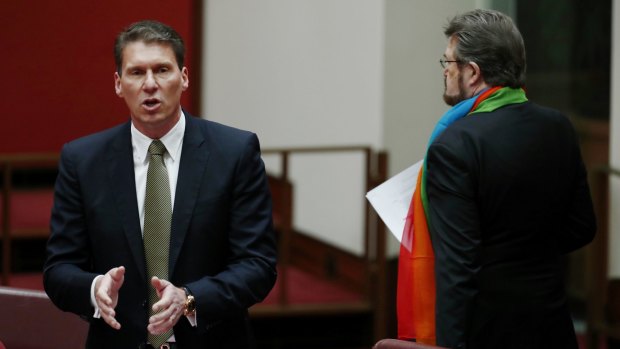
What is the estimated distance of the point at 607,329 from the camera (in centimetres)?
536

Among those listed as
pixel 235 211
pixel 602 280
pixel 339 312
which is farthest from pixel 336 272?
pixel 235 211

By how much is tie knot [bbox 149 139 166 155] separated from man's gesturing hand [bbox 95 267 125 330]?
1.06 ft

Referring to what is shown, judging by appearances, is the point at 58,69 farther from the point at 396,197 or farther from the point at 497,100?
the point at 497,100

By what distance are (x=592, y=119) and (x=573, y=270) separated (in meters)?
0.76

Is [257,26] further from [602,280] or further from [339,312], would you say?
[602,280]

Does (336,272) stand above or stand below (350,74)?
below

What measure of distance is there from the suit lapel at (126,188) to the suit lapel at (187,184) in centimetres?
8

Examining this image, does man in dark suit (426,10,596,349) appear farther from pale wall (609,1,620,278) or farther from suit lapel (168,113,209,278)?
pale wall (609,1,620,278)

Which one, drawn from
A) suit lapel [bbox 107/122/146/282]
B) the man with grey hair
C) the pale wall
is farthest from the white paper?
the pale wall

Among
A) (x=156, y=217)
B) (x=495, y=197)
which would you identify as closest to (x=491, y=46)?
(x=495, y=197)

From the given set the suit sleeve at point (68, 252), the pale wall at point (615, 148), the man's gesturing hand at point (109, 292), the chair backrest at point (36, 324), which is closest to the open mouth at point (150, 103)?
the suit sleeve at point (68, 252)

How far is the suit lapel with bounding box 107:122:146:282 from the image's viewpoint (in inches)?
105

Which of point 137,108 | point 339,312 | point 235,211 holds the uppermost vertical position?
point 137,108

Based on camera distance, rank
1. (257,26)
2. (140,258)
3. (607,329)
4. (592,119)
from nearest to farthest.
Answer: (140,258)
(607,329)
(592,119)
(257,26)
